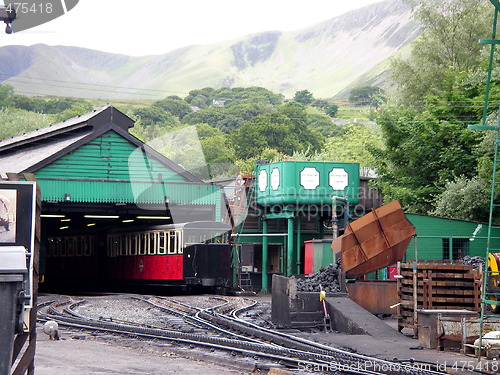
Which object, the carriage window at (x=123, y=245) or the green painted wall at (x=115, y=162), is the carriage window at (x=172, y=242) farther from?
the carriage window at (x=123, y=245)

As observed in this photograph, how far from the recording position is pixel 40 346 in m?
15.6

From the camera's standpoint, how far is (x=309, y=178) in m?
38.6

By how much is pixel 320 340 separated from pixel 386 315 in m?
6.24

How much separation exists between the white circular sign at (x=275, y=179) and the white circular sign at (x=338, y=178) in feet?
8.47

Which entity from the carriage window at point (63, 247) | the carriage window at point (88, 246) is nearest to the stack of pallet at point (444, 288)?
the carriage window at point (88, 246)

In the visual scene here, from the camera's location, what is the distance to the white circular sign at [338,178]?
126 feet

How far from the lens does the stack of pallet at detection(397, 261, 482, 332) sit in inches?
671

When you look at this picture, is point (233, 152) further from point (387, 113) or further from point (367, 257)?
point (367, 257)

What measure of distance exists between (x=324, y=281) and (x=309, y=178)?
17096 millimetres

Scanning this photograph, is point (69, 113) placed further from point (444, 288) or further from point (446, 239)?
point (444, 288)

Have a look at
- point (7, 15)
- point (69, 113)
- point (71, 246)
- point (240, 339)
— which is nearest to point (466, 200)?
point (240, 339)

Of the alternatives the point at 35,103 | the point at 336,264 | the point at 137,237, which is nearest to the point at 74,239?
the point at 137,237

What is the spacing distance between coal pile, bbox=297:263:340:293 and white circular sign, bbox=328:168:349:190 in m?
16.4

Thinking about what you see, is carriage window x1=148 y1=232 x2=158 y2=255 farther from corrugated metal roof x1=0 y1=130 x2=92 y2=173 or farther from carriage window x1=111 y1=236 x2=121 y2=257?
corrugated metal roof x1=0 y1=130 x2=92 y2=173
